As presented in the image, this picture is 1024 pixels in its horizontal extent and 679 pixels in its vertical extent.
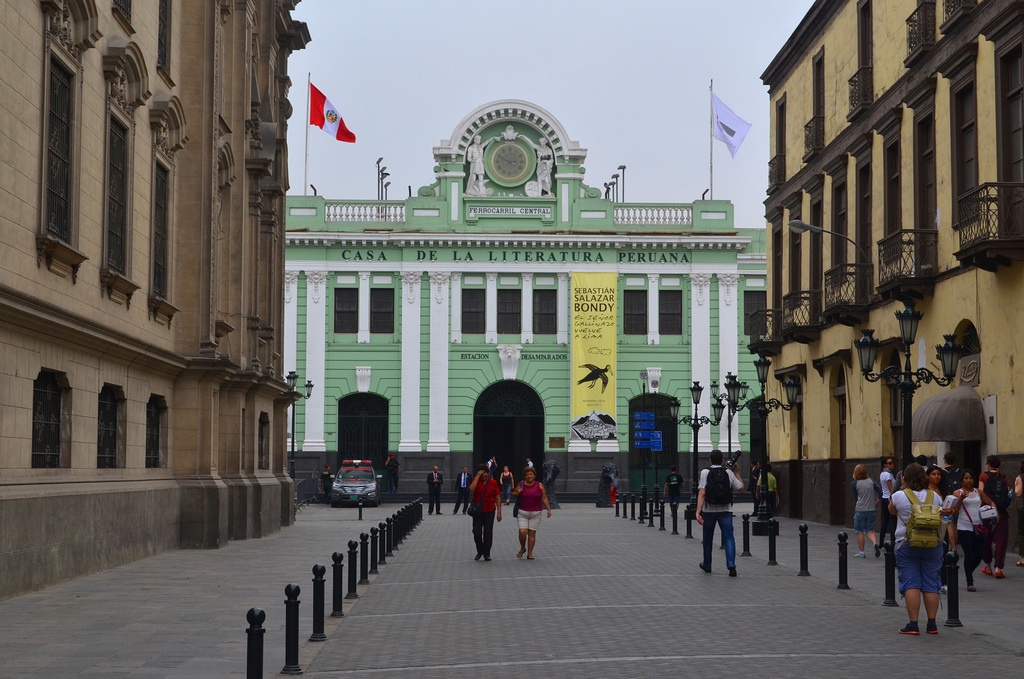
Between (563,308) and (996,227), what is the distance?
113 ft

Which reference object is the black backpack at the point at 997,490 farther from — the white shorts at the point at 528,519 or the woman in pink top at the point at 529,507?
the white shorts at the point at 528,519

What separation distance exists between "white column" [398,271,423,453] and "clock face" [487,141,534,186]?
17.5 feet

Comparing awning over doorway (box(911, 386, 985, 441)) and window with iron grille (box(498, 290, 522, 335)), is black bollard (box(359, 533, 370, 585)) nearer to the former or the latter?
awning over doorway (box(911, 386, 985, 441))

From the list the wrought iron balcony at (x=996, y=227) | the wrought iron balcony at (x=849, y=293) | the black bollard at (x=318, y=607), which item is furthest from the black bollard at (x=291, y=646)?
the wrought iron balcony at (x=849, y=293)

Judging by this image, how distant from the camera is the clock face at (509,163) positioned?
5541 cm

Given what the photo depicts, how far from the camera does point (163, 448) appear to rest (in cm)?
2341

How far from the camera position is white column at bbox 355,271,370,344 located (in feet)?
180

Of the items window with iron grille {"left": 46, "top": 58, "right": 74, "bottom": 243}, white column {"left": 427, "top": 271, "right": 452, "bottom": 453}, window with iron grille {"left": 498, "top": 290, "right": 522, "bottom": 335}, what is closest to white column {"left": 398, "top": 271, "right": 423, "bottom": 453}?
white column {"left": 427, "top": 271, "right": 452, "bottom": 453}

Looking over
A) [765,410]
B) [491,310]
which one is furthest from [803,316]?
[491,310]

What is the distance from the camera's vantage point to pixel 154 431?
2314cm

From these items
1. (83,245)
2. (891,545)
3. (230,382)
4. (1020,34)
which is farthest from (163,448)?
(1020,34)

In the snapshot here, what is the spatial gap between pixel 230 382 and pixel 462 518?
14525 millimetres

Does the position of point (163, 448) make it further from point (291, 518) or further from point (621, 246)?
point (621, 246)

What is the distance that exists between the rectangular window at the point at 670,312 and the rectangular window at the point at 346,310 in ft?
41.8
